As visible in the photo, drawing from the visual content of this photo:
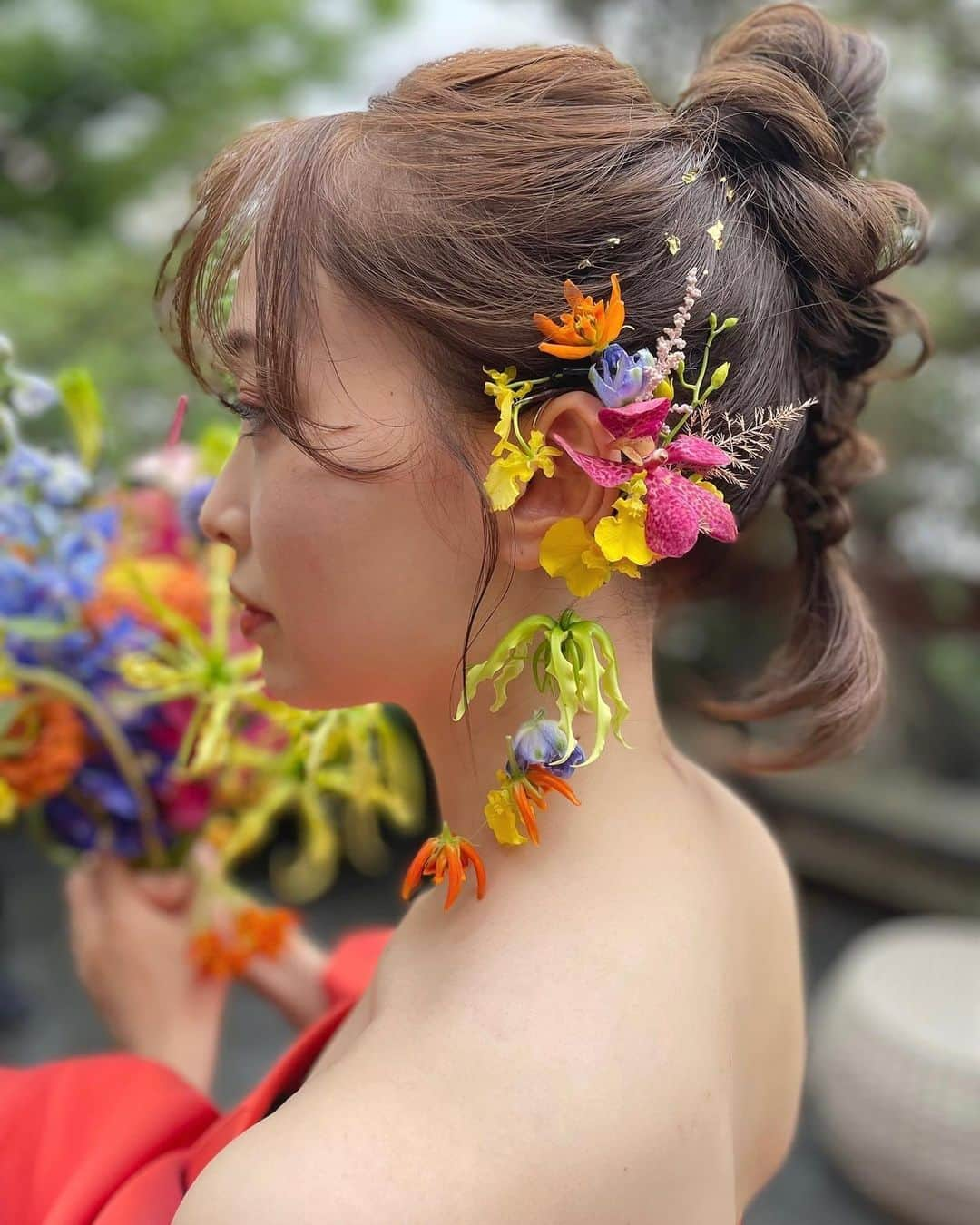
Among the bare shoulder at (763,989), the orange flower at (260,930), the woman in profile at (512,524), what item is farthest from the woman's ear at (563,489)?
the orange flower at (260,930)

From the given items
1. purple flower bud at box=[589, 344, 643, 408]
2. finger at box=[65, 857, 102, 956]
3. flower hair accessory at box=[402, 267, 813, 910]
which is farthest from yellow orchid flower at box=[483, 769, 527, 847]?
finger at box=[65, 857, 102, 956]

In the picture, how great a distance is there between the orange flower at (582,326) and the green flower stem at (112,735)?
544mm

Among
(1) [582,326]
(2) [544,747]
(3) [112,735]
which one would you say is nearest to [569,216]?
(1) [582,326]

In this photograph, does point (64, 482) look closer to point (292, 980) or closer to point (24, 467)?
point (24, 467)

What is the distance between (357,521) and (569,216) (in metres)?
0.21

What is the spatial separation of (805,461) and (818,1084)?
153cm

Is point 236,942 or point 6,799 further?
point 236,942

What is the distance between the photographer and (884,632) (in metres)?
3.20

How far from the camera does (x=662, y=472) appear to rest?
64 cm

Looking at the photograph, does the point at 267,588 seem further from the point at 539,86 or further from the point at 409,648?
the point at 539,86

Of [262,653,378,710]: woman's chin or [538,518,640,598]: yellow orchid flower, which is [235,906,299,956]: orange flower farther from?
[538,518,640,598]: yellow orchid flower

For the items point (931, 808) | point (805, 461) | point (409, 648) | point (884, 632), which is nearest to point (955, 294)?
point (884, 632)

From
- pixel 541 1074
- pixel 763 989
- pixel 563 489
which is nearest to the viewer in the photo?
pixel 541 1074

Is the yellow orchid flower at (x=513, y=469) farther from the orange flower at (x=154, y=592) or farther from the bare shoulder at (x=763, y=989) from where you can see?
the orange flower at (x=154, y=592)
